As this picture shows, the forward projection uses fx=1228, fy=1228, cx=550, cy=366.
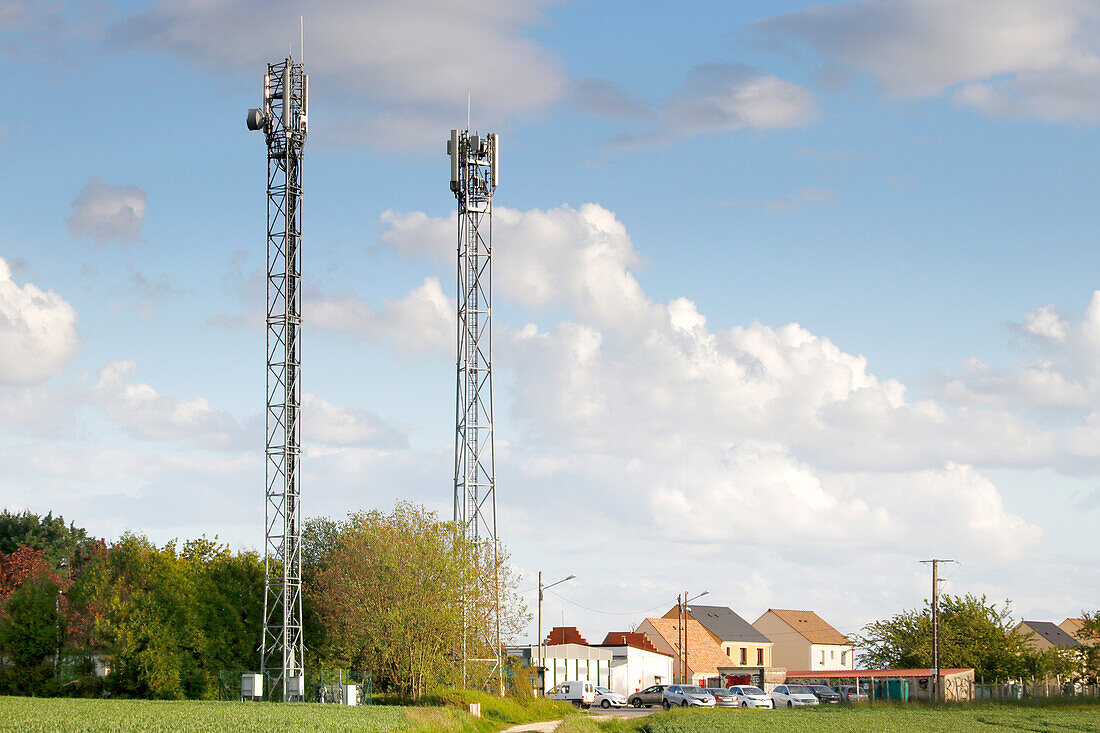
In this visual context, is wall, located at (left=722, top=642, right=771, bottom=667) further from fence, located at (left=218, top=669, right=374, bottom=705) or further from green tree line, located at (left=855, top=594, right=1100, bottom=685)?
fence, located at (left=218, top=669, right=374, bottom=705)

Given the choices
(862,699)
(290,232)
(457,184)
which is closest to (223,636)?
(290,232)

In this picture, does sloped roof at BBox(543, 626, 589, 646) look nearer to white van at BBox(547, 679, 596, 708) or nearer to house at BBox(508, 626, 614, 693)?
house at BBox(508, 626, 614, 693)

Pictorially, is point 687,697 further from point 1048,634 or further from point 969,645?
point 1048,634

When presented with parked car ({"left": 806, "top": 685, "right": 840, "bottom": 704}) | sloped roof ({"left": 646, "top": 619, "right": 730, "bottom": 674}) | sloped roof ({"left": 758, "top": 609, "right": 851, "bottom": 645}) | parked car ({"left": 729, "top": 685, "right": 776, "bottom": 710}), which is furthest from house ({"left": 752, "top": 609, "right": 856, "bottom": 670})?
parked car ({"left": 729, "top": 685, "right": 776, "bottom": 710})

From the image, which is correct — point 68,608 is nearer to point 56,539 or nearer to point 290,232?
point 290,232

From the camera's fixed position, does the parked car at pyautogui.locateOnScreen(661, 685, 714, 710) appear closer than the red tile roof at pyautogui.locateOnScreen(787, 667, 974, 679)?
Yes

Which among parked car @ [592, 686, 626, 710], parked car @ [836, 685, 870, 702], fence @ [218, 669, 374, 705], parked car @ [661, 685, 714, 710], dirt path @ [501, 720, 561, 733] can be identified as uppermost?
fence @ [218, 669, 374, 705]

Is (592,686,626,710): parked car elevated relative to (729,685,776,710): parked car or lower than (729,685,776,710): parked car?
lower

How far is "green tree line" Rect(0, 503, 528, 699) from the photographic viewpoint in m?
54.8

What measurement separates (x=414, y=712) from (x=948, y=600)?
57582 mm

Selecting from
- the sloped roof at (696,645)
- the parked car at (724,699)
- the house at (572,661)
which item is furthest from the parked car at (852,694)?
the sloped roof at (696,645)

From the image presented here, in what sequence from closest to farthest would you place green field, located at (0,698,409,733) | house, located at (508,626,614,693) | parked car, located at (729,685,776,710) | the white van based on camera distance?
green field, located at (0,698,409,733) → parked car, located at (729,685,776,710) → the white van → house, located at (508,626,614,693)

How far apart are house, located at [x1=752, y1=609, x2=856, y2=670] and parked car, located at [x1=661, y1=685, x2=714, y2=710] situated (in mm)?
58671

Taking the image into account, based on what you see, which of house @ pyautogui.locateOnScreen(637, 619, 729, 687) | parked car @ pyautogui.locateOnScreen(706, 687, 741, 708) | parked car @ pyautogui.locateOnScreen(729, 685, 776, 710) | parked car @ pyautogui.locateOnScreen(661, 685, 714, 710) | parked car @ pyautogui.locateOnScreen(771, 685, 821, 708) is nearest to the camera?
parked car @ pyautogui.locateOnScreen(661, 685, 714, 710)
